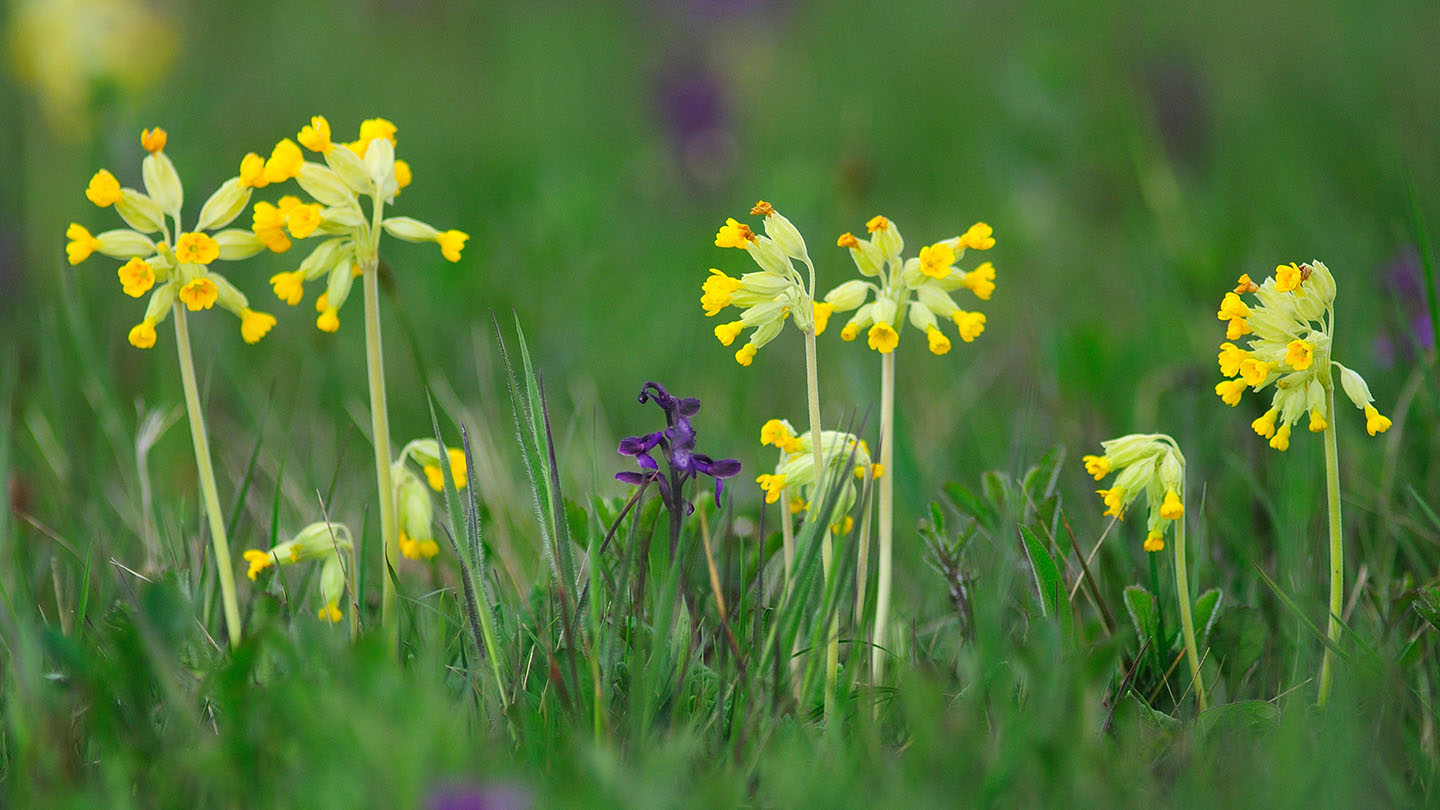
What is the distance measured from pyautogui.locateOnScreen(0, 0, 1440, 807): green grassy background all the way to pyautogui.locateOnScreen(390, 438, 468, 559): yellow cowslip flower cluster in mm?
271

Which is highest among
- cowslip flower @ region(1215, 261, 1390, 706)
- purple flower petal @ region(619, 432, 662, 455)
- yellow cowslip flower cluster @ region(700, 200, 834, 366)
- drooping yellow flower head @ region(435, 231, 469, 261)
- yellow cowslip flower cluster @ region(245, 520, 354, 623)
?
drooping yellow flower head @ region(435, 231, 469, 261)

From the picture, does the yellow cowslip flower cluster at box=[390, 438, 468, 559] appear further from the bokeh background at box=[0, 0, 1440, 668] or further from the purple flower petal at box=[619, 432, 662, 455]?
the purple flower petal at box=[619, 432, 662, 455]

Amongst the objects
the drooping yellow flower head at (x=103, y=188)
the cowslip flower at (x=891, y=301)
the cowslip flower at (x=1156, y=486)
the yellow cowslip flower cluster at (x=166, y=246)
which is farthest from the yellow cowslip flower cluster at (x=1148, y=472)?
the drooping yellow flower head at (x=103, y=188)

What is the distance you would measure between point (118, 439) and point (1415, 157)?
13.8ft

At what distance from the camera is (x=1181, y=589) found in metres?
1.57

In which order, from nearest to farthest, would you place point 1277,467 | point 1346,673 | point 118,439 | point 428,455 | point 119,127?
1. point 1346,673
2. point 428,455
3. point 1277,467
4. point 118,439
5. point 119,127

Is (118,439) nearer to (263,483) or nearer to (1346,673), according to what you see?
(263,483)

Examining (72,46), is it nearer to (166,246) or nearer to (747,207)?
(747,207)

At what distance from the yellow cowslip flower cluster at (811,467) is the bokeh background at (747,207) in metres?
0.46

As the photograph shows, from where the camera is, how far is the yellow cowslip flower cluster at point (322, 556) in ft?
5.50

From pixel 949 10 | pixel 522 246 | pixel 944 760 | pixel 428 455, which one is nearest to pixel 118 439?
pixel 428 455

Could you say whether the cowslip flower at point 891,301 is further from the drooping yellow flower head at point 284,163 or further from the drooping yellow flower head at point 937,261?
the drooping yellow flower head at point 284,163

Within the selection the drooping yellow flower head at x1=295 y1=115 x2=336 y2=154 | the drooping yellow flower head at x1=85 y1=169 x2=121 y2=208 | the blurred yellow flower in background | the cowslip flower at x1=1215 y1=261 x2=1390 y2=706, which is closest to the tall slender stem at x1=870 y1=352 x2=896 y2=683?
the cowslip flower at x1=1215 y1=261 x2=1390 y2=706

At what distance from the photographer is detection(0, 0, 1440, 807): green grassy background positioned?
1338mm
